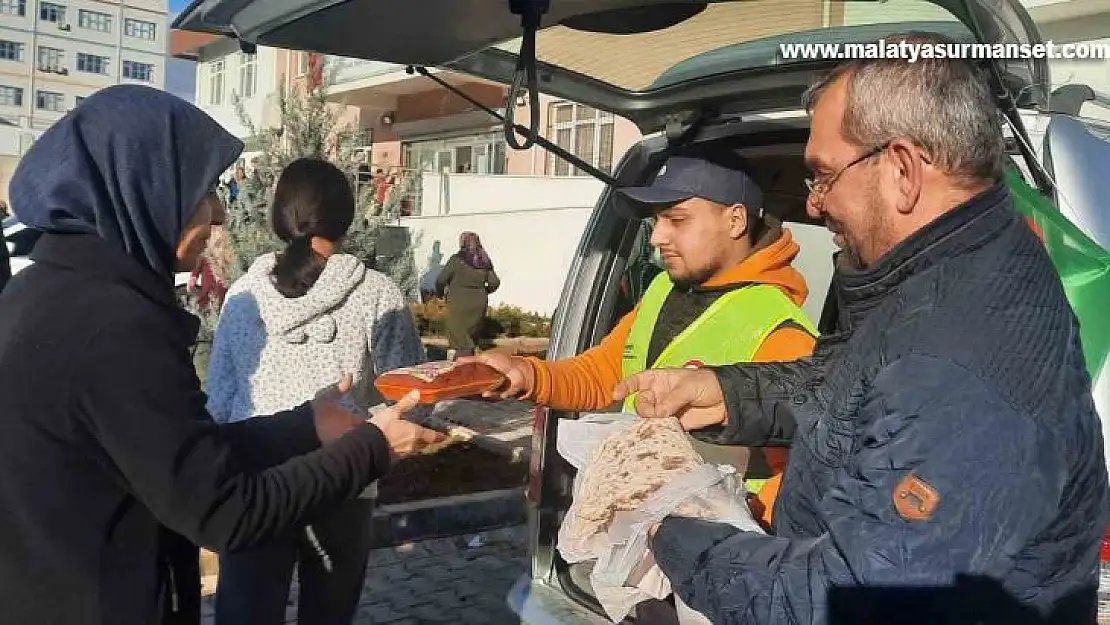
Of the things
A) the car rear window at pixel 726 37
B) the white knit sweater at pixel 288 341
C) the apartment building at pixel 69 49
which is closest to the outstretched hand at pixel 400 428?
the white knit sweater at pixel 288 341

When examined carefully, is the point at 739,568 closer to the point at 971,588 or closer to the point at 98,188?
the point at 971,588

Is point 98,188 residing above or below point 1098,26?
below

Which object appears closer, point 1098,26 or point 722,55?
point 722,55

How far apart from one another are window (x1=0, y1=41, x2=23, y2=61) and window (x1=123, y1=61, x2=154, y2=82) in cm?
783

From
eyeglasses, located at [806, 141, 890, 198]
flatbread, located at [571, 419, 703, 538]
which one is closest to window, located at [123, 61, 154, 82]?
flatbread, located at [571, 419, 703, 538]

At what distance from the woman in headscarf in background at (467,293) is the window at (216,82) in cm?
2752

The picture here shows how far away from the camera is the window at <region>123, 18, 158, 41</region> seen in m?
78.4

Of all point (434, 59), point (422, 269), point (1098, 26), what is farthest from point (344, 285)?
point (422, 269)

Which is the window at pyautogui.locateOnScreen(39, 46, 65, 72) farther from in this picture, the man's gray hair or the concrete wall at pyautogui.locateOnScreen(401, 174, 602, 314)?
the man's gray hair

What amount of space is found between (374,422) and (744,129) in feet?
5.09

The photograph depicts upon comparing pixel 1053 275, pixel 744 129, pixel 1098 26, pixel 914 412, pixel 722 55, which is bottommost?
pixel 914 412

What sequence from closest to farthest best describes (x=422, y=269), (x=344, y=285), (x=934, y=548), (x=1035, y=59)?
1. (x=934, y=548)
2. (x=1035, y=59)
3. (x=344, y=285)
4. (x=422, y=269)

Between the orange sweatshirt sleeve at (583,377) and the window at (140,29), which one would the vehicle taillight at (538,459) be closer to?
the orange sweatshirt sleeve at (583,377)

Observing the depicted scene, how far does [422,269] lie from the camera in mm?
18062
